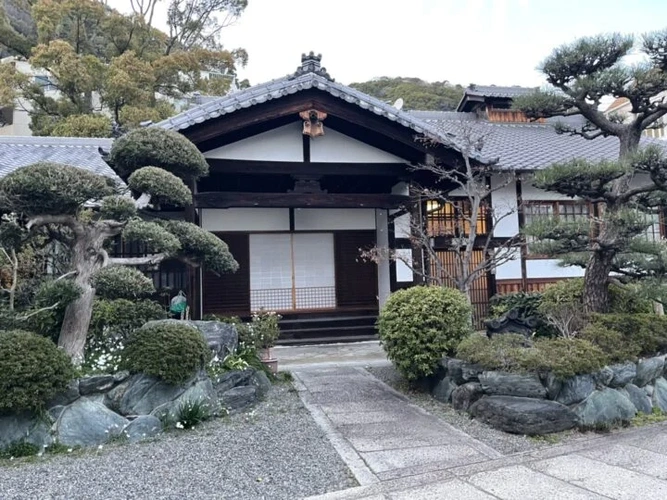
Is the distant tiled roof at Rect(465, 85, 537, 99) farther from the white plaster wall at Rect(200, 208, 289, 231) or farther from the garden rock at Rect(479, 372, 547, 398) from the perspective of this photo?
the garden rock at Rect(479, 372, 547, 398)

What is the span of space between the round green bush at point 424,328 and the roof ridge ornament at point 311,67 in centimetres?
462

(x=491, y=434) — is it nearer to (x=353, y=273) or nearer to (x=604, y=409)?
(x=604, y=409)

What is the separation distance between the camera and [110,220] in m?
5.21

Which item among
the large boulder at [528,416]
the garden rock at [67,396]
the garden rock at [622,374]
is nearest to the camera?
the garden rock at [67,396]

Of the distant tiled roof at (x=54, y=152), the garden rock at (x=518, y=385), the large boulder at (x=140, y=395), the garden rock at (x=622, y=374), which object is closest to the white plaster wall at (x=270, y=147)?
the distant tiled roof at (x=54, y=152)

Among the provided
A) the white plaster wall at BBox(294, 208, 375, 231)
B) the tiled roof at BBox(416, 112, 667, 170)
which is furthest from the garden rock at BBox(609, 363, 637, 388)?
the white plaster wall at BBox(294, 208, 375, 231)

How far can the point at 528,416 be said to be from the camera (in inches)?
179

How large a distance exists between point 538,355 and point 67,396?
14.9ft

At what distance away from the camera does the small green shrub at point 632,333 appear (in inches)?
207

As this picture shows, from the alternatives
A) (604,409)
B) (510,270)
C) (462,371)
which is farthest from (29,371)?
(510,270)

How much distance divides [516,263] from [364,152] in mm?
4200

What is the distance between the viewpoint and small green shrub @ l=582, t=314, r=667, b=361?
5.27m

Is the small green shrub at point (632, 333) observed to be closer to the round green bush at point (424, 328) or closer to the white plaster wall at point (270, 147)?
the round green bush at point (424, 328)

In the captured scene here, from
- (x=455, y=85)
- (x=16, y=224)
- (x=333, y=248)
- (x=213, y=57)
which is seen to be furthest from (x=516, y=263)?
(x=455, y=85)
